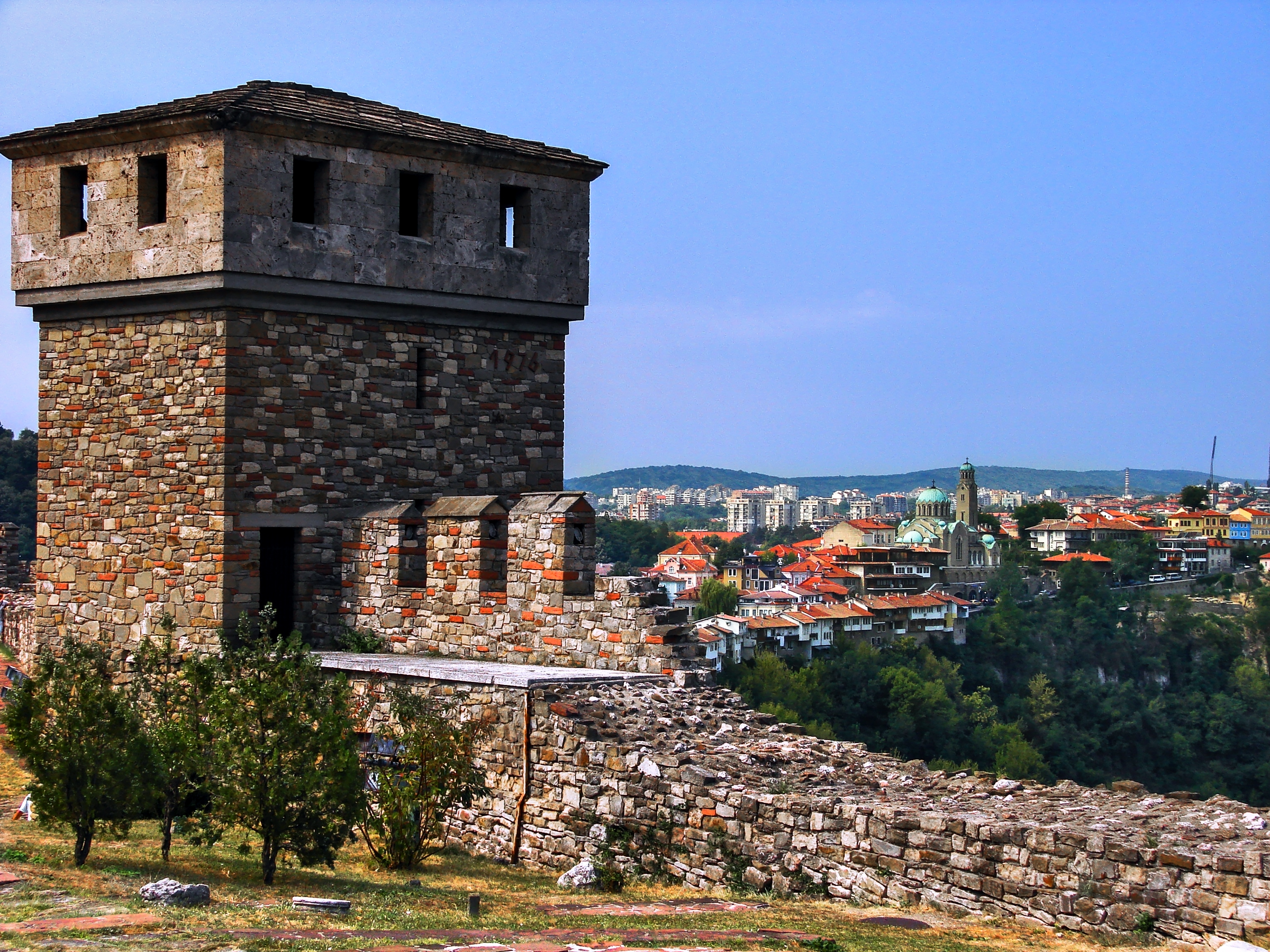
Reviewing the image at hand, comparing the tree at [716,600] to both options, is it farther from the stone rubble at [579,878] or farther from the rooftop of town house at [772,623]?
the stone rubble at [579,878]

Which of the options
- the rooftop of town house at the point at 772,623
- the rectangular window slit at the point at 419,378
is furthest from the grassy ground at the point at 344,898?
the rooftop of town house at the point at 772,623

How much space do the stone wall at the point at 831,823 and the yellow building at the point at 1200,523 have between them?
194675 millimetres

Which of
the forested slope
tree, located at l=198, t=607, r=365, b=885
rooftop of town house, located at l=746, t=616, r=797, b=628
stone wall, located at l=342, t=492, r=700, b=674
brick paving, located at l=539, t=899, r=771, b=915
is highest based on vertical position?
stone wall, located at l=342, t=492, r=700, b=674

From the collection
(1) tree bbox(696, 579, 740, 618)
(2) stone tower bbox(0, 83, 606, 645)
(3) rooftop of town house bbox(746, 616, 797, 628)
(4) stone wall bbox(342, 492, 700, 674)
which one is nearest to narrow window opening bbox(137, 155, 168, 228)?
(2) stone tower bbox(0, 83, 606, 645)

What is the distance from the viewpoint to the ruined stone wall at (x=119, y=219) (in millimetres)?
12281

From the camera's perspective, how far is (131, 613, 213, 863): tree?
853 centimetres

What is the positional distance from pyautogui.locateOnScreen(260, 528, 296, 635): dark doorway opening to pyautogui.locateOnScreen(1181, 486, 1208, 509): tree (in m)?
200

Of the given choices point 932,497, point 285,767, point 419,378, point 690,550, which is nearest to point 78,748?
point 285,767

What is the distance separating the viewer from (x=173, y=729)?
873cm

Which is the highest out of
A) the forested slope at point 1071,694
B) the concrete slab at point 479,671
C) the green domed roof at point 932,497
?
the green domed roof at point 932,497

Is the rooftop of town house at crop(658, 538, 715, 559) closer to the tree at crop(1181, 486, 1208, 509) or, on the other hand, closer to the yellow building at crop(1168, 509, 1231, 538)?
the yellow building at crop(1168, 509, 1231, 538)

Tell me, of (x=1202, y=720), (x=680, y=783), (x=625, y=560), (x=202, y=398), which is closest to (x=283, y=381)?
(x=202, y=398)

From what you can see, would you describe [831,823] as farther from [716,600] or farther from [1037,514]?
[1037,514]

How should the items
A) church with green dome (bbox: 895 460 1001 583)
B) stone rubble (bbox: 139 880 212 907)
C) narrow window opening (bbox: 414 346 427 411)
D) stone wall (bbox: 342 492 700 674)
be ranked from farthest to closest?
church with green dome (bbox: 895 460 1001 583), narrow window opening (bbox: 414 346 427 411), stone wall (bbox: 342 492 700 674), stone rubble (bbox: 139 880 212 907)
